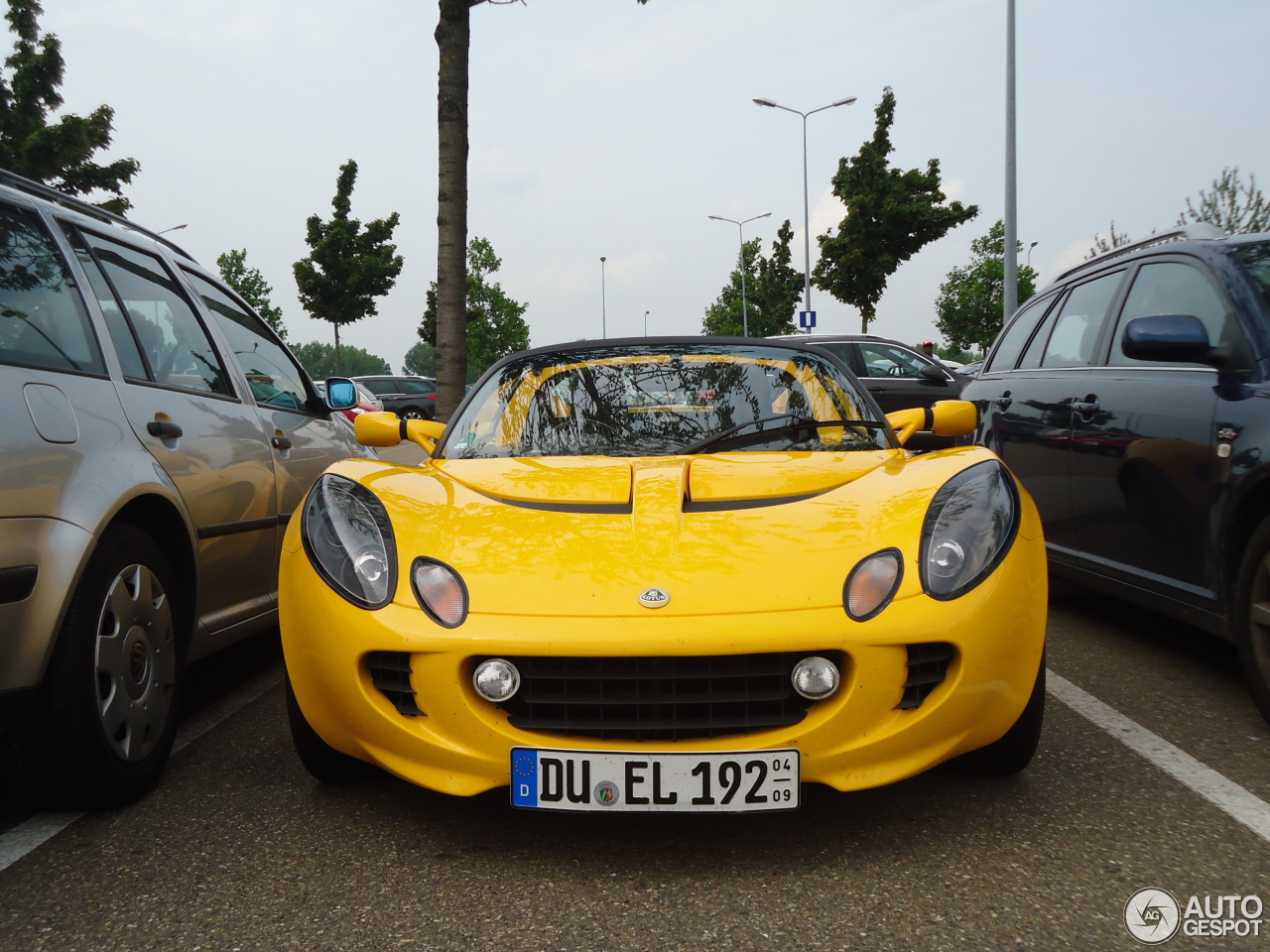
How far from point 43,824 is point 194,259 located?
2555 millimetres

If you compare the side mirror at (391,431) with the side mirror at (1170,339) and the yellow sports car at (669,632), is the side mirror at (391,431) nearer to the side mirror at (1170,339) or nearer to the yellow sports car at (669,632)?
the yellow sports car at (669,632)

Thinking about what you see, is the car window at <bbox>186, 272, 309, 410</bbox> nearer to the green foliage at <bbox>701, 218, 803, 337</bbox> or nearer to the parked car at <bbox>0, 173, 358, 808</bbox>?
the parked car at <bbox>0, 173, 358, 808</bbox>

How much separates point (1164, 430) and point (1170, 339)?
0.37 metres

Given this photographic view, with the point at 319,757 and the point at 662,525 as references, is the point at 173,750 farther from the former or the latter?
the point at 662,525

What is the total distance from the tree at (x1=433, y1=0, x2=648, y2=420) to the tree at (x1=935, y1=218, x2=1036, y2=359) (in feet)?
160

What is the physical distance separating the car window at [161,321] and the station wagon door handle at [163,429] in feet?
0.65

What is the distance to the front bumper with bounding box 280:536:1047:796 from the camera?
7.54 feet

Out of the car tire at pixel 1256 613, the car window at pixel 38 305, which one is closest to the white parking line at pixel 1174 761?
the car tire at pixel 1256 613

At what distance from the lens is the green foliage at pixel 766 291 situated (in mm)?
54250

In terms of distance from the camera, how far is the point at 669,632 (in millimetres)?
2289

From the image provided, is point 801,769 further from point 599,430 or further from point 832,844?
point 599,430

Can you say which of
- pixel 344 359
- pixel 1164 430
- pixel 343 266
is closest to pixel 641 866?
pixel 1164 430

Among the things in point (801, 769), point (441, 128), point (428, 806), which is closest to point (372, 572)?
point (428, 806)

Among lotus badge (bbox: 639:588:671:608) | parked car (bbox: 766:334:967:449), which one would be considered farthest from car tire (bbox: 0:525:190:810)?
parked car (bbox: 766:334:967:449)
